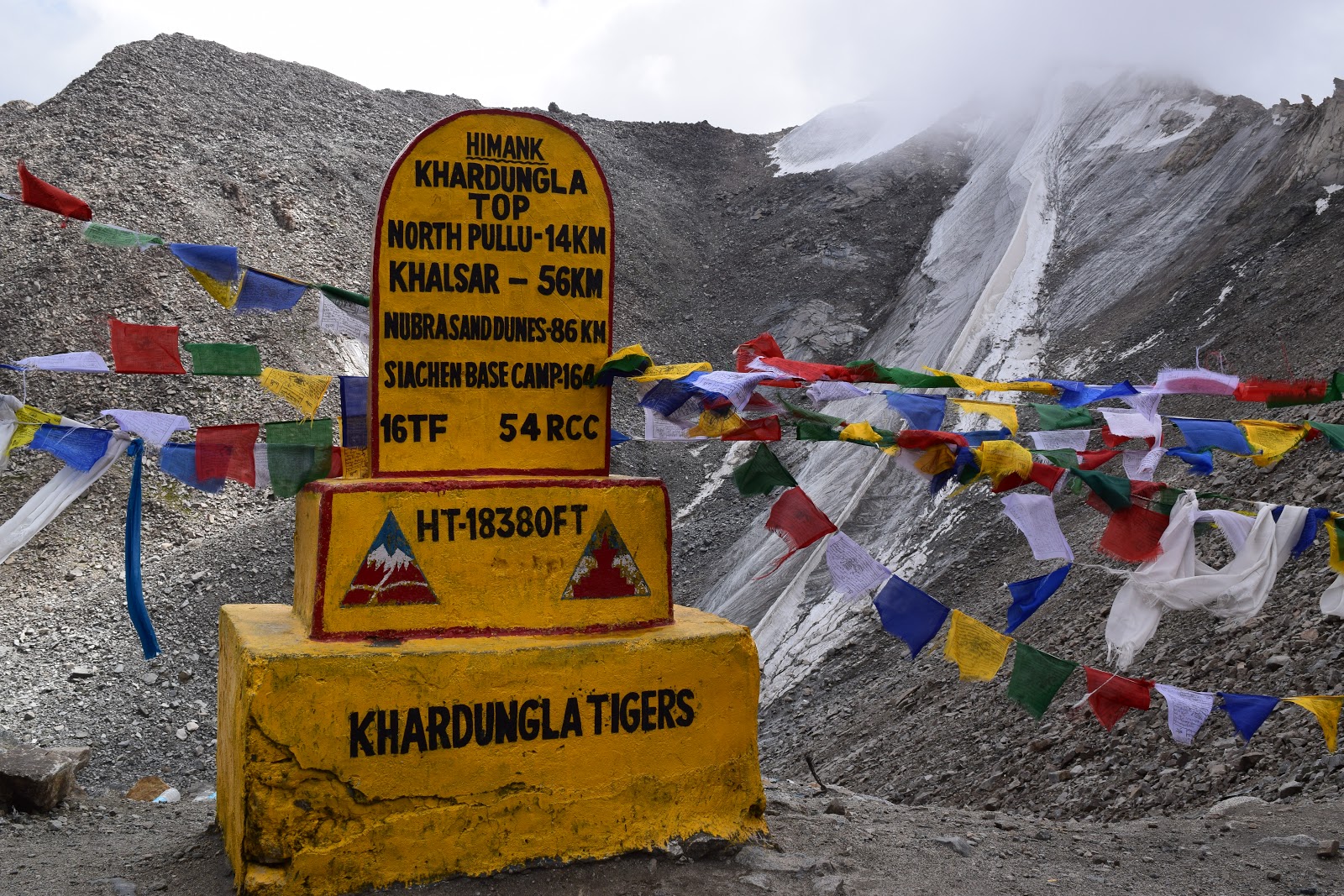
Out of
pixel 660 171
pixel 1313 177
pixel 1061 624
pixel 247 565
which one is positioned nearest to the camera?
pixel 1061 624

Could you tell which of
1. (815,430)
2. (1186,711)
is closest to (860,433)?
(815,430)

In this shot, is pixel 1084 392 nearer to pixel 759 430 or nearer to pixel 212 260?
pixel 759 430

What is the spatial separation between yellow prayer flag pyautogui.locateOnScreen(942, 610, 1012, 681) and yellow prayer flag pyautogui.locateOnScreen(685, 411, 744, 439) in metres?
1.27

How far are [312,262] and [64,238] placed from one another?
3596 mm

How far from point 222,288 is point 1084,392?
4.03m

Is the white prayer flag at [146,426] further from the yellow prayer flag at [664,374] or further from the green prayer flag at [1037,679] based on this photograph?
the green prayer flag at [1037,679]

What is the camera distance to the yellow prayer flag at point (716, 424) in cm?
491

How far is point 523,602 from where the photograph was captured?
Result: 440cm

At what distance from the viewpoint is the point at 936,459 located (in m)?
4.81

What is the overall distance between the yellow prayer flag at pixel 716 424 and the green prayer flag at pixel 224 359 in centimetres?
196

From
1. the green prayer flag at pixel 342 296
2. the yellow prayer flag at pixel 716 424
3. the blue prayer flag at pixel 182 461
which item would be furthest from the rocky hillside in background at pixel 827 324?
the blue prayer flag at pixel 182 461

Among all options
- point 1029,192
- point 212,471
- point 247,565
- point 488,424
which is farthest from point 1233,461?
point 1029,192

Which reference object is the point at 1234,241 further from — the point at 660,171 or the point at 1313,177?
the point at 660,171

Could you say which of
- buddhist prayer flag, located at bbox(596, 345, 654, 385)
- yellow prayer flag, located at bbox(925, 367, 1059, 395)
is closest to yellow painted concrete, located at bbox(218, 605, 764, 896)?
buddhist prayer flag, located at bbox(596, 345, 654, 385)
